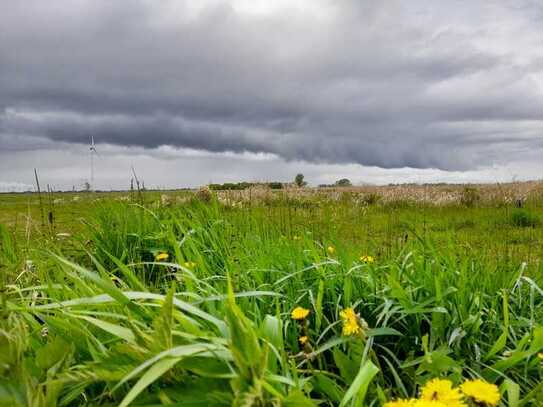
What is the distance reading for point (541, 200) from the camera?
1612 cm

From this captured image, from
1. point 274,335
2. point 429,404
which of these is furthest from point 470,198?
point 429,404

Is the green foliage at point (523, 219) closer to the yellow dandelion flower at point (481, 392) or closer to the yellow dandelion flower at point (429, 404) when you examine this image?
the yellow dandelion flower at point (481, 392)

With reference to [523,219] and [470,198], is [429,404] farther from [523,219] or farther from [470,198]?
[470,198]

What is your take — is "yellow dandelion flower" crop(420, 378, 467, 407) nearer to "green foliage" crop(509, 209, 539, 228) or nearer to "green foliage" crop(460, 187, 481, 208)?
"green foliage" crop(509, 209, 539, 228)

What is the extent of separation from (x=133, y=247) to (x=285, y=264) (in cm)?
255

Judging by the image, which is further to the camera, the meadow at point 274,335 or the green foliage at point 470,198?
the green foliage at point 470,198

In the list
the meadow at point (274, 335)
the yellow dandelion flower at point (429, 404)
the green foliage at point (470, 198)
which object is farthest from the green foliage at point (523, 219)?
the yellow dandelion flower at point (429, 404)

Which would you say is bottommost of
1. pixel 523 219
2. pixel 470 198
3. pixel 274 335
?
pixel 523 219

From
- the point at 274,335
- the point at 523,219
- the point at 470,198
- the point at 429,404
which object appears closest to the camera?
the point at 429,404

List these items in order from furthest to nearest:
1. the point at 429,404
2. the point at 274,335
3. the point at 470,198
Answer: the point at 470,198
the point at 274,335
the point at 429,404

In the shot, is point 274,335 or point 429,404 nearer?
point 429,404

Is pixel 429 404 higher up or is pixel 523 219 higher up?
pixel 429 404

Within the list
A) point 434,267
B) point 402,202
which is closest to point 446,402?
point 434,267

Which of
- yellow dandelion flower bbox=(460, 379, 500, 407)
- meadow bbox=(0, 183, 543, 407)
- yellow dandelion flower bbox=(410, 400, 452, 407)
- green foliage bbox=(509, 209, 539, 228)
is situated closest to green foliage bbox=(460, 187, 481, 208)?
green foliage bbox=(509, 209, 539, 228)
